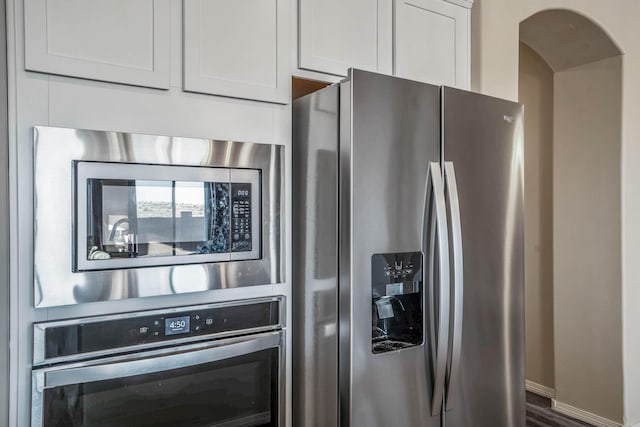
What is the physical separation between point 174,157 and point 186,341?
53cm

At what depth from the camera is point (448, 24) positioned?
6.42 ft

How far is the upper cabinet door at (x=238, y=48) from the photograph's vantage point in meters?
1.34

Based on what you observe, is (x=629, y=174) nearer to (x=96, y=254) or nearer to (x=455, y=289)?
(x=455, y=289)

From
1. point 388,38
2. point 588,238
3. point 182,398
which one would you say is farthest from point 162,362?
point 588,238

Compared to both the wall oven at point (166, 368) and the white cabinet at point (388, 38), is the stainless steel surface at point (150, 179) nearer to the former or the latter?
the wall oven at point (166, 368)

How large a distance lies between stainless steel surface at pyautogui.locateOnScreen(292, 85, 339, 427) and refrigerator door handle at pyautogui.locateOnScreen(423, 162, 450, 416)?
330mm

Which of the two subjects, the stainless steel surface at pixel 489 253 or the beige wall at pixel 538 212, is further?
the beige wall at pixel 538 212

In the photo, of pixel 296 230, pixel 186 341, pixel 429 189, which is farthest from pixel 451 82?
pixel 186 341

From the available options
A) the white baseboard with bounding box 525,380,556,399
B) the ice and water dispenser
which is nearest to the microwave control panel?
the ice and water dispenser

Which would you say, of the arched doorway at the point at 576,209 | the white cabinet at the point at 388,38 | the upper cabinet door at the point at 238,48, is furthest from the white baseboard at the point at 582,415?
the upper cabinet door at the point at 238,48

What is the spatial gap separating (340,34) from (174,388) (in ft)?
4.27

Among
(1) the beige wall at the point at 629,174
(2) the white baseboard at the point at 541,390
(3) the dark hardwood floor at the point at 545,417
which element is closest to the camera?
(1) the beige wall at the point at 629,174

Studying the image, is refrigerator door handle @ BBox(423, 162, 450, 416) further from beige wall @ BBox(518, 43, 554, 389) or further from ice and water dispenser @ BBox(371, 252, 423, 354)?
beige wall @ BBox(518, 43, 554, 389)

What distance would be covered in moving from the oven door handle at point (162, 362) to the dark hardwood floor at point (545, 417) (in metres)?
2.39
